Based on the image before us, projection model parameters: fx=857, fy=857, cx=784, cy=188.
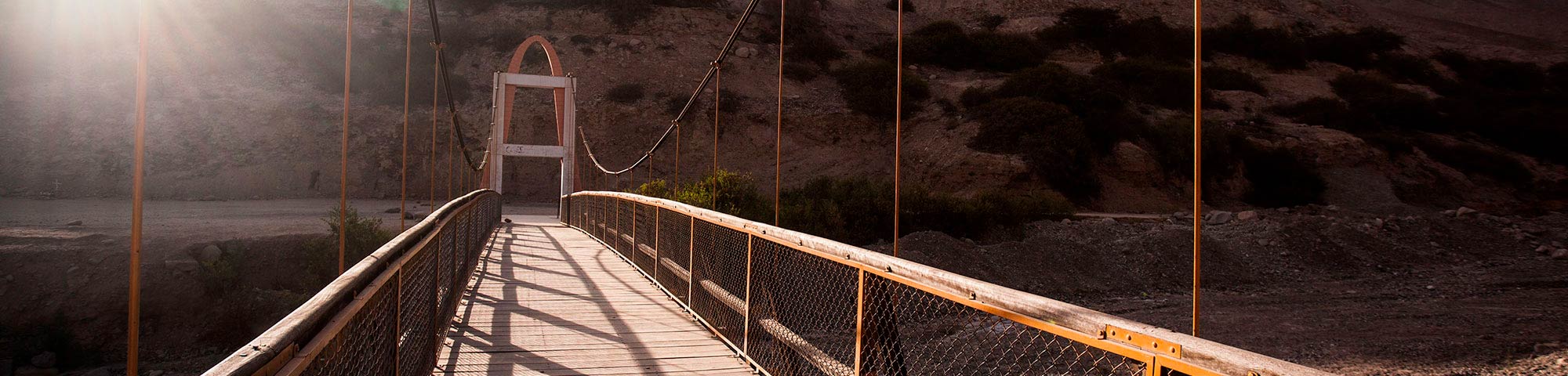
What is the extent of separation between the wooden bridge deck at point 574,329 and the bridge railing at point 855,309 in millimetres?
188

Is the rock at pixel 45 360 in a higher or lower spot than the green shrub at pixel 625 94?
lower

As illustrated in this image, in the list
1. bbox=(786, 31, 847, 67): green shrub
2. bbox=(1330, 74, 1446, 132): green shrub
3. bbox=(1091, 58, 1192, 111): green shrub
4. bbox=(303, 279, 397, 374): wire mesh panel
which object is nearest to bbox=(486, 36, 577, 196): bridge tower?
bbox=(786, 31, 847, 67): green shrub

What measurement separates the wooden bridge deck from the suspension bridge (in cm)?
2

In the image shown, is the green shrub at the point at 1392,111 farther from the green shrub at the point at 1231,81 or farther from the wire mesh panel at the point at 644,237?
the wire mesh panel at the point at 644,237

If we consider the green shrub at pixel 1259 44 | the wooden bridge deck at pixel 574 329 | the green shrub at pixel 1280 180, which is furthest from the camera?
the green shrub at pixel 1259 44

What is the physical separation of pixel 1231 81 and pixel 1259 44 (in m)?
6.84

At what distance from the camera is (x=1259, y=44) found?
41875mm

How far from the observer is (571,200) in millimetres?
17141

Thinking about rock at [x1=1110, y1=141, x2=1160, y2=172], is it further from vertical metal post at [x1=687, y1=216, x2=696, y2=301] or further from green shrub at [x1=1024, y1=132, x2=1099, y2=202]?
vertical metal post at [x1=687, y1=216, x2=696, y2=301]

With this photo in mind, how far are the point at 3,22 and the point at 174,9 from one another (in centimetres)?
620

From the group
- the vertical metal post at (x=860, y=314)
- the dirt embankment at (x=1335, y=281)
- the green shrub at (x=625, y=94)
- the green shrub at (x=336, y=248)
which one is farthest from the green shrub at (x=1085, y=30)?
the vertical metal post at (x=860, y=314)

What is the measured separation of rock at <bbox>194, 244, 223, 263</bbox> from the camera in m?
13.6

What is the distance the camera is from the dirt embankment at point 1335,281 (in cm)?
819

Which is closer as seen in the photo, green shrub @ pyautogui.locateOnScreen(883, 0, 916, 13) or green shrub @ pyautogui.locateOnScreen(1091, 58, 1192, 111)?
green shrub @ pyautogui.locateOnScreen(1091, 58, 1192, 111)
